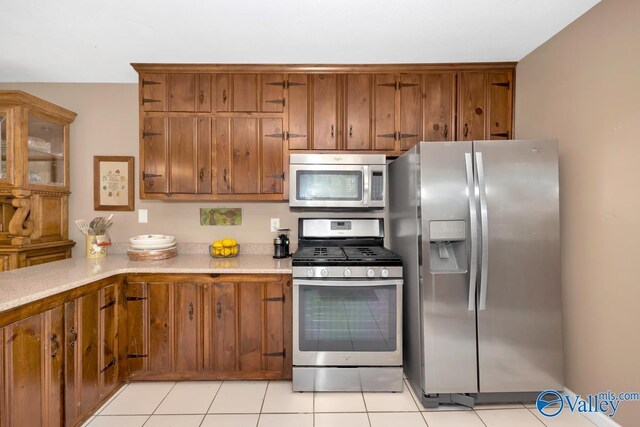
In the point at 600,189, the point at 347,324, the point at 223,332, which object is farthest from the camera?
the point at 223,332

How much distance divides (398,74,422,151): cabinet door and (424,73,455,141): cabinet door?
0.06 metres

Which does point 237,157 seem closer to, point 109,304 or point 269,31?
point 269,31

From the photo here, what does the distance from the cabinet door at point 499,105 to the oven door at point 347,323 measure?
1555 mm

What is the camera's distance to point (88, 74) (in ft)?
8.77

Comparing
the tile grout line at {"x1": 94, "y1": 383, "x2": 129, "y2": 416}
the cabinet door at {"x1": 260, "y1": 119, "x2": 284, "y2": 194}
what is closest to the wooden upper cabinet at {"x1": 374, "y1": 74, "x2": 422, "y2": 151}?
the cabinet door at {"x1": 260, "y1": 119, "x2": 284, "y2": 194}

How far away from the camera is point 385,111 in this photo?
2529 mm

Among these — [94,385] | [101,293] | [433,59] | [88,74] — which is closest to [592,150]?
[433,59]

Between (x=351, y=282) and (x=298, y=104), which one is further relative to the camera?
(x=298, y=104)

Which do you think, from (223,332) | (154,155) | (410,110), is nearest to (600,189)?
(410,110)

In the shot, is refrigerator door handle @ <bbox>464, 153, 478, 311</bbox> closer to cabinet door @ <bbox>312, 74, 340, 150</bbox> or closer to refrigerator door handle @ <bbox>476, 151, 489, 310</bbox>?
refrigerator door handle @ <bbox>476, 151, 489, 310</bbox>

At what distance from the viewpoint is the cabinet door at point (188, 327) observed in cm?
219

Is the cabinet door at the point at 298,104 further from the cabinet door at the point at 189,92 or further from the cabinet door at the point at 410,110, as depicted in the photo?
the cabinet door at the point at 410,110

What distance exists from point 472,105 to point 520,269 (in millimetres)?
1401

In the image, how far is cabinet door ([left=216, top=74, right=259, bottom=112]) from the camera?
2518mm
